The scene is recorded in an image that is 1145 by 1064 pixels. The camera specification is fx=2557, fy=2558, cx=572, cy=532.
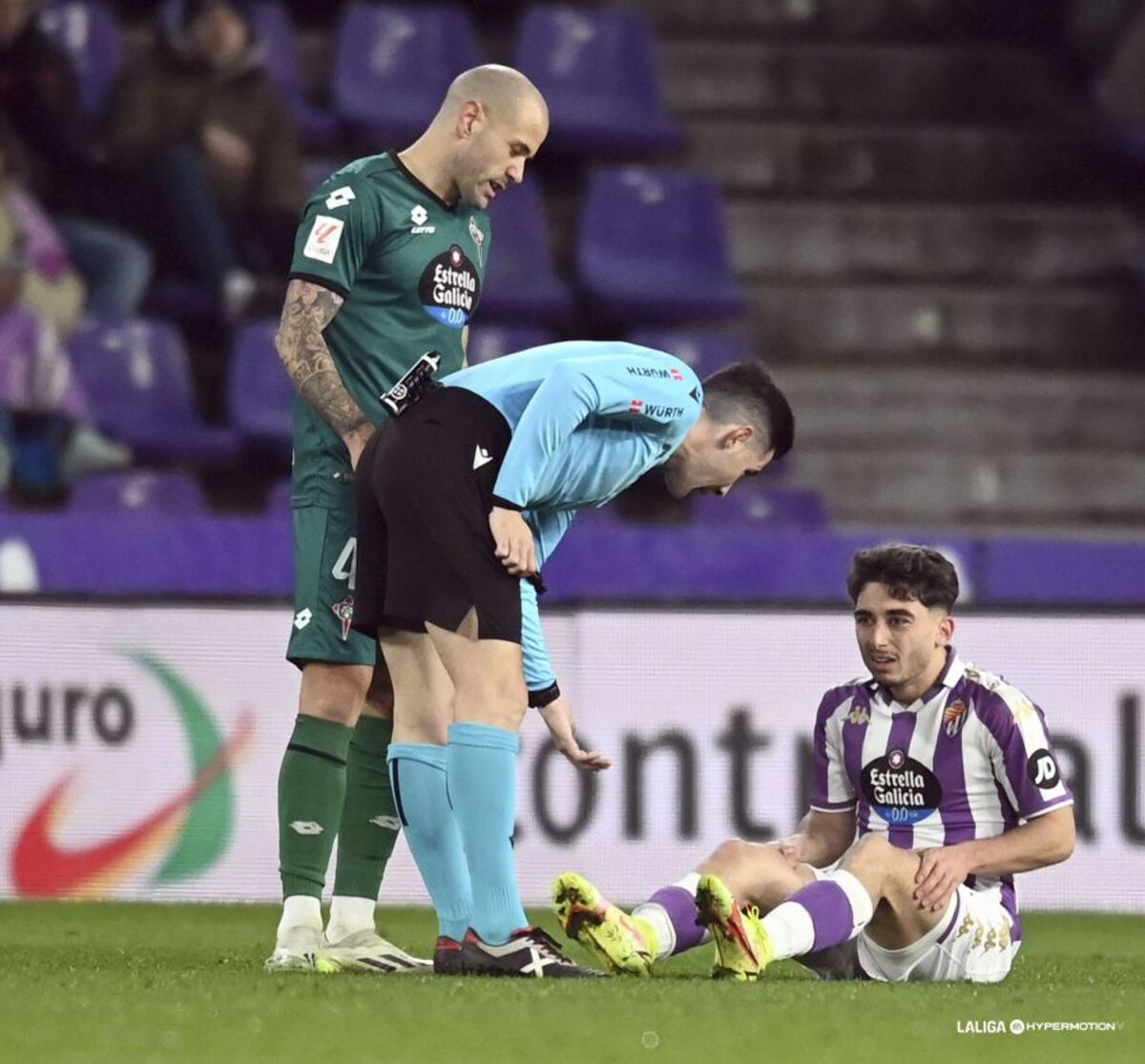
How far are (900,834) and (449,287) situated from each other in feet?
4.70

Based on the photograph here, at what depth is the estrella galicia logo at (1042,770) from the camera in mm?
4930

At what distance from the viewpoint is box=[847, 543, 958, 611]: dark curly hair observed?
16.4ft

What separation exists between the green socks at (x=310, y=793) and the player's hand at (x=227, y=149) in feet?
16.8

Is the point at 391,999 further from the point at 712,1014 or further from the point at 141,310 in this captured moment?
the point at 141,310

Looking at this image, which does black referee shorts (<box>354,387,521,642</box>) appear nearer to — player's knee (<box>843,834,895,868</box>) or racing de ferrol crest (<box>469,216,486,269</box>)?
racing de ferrol crest (<box>469,216,486,269</box>)

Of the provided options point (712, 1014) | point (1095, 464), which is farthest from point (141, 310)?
point (712, 1014)

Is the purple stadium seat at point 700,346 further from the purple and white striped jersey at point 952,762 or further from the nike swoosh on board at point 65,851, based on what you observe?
the purple and white striped jersey at point 952,762

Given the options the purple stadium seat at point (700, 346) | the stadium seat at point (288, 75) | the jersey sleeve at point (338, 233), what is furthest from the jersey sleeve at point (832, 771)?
the stadium seat at point (288, 75)

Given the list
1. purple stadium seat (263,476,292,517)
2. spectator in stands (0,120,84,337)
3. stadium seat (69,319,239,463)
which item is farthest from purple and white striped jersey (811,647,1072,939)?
spectator in stands (0,120,84,337)

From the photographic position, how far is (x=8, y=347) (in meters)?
9.18

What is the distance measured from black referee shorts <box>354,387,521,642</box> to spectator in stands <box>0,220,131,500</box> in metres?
4.53

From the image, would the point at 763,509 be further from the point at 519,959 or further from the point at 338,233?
the point at 519,959

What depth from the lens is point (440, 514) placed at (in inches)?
182

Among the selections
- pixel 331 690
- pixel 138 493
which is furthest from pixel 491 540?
pixel 138 493
